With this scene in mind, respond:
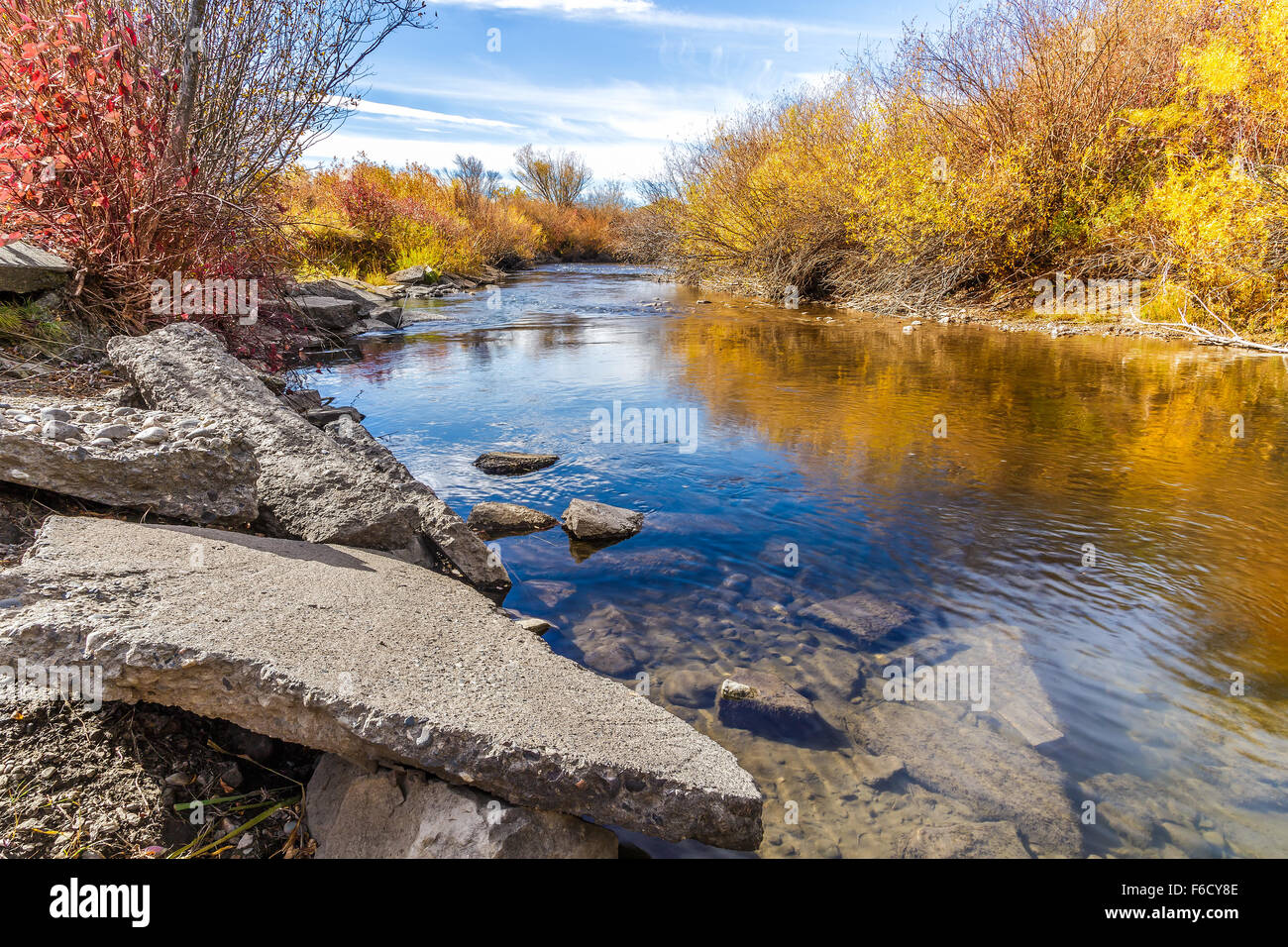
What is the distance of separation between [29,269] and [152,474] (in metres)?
2.95

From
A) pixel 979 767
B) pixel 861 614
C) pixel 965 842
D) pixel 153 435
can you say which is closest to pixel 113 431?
pixel 153 435

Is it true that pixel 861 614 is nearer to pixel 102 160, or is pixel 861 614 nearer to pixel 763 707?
pixel 763 707

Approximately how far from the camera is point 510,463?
6.60m

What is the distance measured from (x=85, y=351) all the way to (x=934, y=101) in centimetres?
1714

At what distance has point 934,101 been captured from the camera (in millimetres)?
16312

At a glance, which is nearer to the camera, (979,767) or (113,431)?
(979,767)

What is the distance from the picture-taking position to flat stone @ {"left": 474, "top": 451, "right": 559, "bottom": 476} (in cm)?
656

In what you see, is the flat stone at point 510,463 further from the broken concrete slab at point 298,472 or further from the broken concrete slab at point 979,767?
the broken concrete slab at point 979,767

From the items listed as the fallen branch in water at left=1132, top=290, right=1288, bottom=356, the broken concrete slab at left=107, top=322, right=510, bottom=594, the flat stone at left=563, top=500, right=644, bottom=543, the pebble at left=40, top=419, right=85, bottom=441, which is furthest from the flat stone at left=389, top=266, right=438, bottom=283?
the pebble at left=40, top=419, right=85, bottom=441

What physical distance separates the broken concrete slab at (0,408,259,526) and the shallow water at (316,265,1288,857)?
1652 mm

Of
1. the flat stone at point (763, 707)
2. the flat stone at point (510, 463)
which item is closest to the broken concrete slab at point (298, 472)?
the flat stone at point (510, 463)

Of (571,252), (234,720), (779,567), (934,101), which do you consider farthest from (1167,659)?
(571,252)
